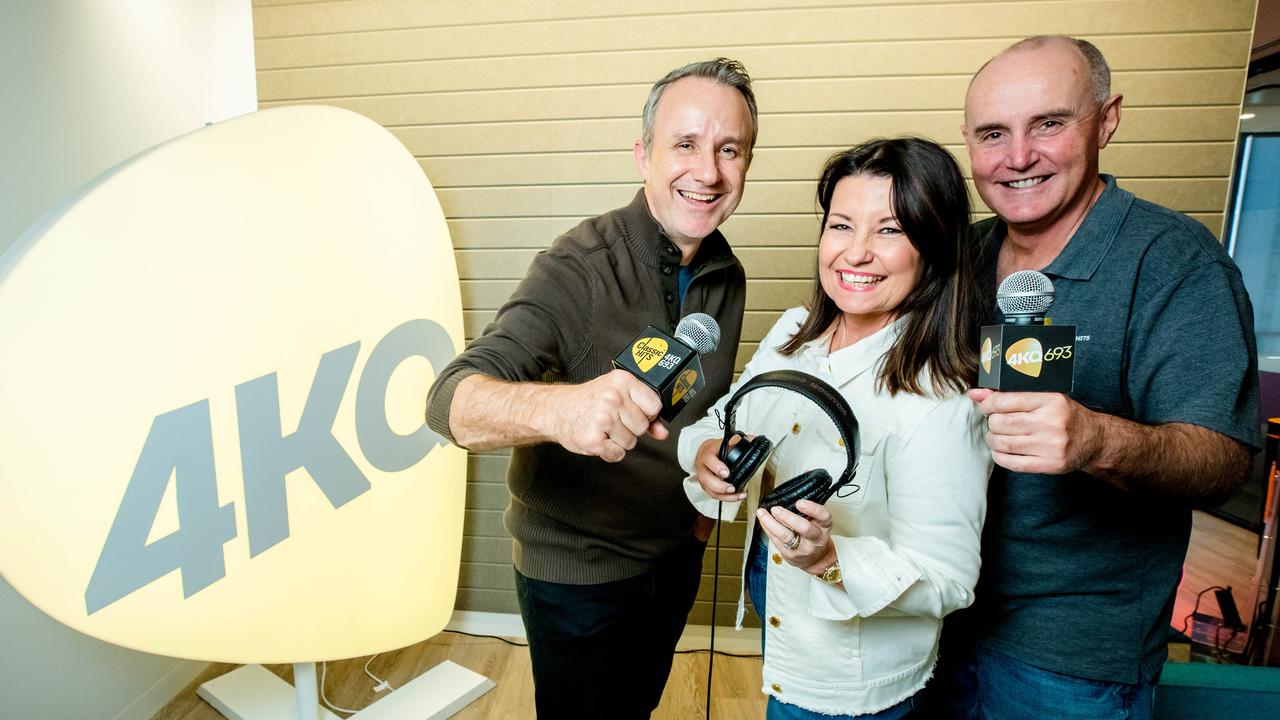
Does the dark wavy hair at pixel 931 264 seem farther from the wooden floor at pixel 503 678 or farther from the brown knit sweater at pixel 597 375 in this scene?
the wooden floor at pixel 503 678

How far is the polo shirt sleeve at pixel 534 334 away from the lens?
47.9 inches

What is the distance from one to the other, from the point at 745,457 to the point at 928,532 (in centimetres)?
29

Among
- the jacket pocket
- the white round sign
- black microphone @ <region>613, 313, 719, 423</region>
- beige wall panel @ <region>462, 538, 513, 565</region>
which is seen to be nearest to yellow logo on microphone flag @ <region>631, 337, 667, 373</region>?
black microphone @ <region>613, 313, 719, 423</region>

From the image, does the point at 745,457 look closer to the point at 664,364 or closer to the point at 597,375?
the point at 664,364

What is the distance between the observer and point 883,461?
1085 mm

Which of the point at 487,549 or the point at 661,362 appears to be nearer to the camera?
the point at 661,362

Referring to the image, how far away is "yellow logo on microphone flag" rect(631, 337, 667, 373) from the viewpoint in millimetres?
941

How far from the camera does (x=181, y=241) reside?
157cm

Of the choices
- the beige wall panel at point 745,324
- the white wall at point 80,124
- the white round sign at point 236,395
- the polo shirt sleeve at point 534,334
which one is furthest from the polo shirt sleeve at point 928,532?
the white wall at point 80,124

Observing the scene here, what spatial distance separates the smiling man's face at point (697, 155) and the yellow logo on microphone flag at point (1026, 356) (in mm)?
752

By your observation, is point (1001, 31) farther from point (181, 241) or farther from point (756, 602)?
point (181, 241)

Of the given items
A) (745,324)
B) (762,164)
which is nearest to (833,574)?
(745,324)

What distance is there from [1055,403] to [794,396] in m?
0.47

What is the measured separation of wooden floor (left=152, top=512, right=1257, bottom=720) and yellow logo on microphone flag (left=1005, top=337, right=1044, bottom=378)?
81.0 inches
